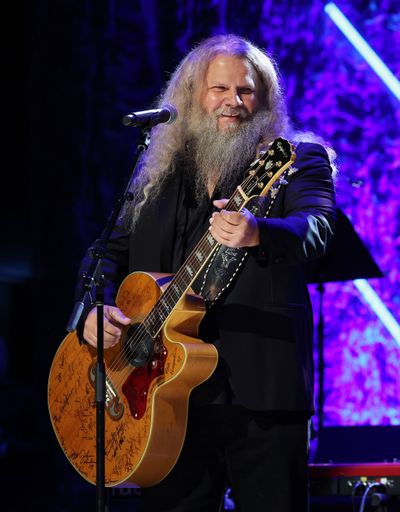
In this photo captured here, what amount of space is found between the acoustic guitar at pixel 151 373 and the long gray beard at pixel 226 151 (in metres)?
0.33

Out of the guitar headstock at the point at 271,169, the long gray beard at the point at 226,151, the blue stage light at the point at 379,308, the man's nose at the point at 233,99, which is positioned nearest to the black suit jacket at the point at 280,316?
the guitar headstock at the point at 271,169

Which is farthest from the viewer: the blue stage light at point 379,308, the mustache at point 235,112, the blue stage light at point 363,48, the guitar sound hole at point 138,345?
the blue stage light at point 363,48

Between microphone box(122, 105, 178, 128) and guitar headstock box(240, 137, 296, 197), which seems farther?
microphone box(122, 105, 178, 128)

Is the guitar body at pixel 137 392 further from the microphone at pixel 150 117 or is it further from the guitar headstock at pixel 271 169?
the microphone at pixel 150 117

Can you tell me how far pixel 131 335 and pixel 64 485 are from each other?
2939 mm

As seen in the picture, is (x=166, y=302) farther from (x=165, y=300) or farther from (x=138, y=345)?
(x=138, y=345)

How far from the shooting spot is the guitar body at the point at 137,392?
2.62m

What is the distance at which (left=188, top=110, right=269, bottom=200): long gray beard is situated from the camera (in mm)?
2941

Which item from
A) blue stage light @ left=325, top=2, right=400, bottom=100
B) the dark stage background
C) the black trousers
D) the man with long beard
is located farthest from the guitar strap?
blue stage light @ left=325, top=2, right=400, bottom=100

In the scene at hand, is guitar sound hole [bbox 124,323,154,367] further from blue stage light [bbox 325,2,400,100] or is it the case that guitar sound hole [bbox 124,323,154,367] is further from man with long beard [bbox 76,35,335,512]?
blue stage light [bbox 325,2,400,100]

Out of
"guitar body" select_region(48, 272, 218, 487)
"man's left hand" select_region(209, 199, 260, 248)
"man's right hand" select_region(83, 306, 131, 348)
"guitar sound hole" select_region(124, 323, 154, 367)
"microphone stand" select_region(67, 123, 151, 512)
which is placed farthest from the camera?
"man's right hand" select_region(83, 306, 131, 348)

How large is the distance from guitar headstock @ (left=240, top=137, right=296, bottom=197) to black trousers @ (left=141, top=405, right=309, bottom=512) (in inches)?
Answer: 25.5

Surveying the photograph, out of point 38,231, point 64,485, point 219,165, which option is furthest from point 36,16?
point 219,165

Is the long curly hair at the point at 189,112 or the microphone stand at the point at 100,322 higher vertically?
the long curly hair at the point at 189,112
